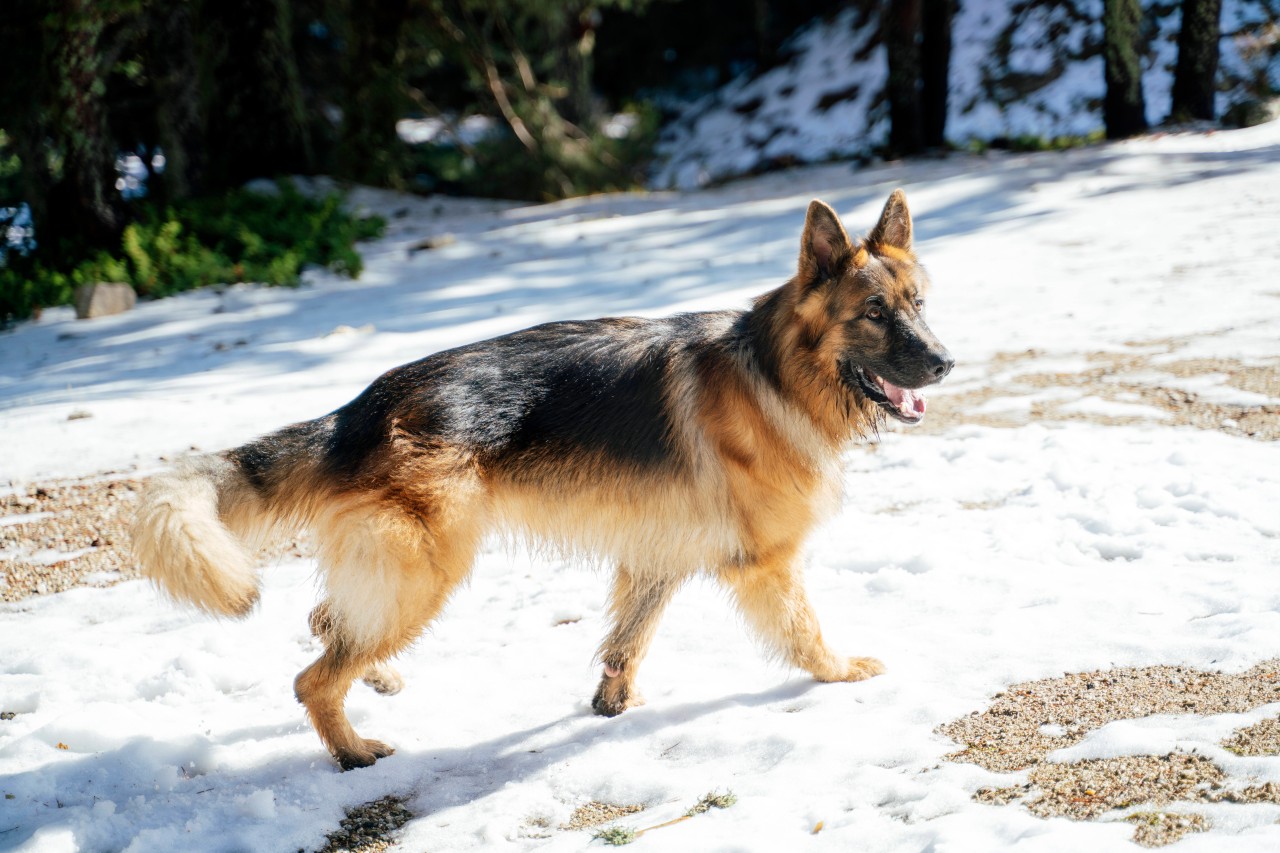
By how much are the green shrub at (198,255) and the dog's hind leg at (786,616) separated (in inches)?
353

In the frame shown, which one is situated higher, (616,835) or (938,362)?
(938,362)

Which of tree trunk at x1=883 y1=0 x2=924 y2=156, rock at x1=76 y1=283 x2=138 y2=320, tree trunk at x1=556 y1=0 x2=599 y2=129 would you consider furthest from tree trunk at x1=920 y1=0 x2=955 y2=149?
rock at x1=76 y1=283 x2=138 y2=320

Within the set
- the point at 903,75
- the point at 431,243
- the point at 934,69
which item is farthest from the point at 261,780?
the point at 934,69

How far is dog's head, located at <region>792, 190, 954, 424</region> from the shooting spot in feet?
12.9

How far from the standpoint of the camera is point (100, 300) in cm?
1080

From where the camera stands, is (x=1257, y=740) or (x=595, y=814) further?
(x=595, y=814)

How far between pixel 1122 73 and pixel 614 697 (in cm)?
1311

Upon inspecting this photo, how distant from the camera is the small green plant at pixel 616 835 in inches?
126

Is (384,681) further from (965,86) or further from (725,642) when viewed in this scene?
(965,86)

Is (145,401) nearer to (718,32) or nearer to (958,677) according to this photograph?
(958,677)

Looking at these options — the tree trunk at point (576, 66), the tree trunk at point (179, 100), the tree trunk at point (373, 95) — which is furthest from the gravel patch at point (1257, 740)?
the tree trunk at point (576, 66)

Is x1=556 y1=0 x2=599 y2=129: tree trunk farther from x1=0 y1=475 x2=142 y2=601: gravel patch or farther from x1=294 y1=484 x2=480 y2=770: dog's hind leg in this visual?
x1=294 y1=484 x2=480 y2=770: dog's hind leg

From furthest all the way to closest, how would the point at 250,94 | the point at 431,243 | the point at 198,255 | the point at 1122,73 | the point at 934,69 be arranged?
the point at 934,69
the point at 250,94
the point at 1122,73
the point at 431,243
the point at 198,255

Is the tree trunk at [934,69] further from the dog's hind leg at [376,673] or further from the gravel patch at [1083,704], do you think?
the dog's hind leg at [376,673]
